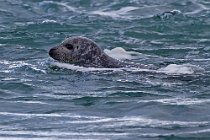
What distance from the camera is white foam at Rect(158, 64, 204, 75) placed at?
12.5 m

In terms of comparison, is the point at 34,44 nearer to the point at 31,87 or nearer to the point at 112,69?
the point at 112,69

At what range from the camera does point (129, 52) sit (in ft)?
50.0

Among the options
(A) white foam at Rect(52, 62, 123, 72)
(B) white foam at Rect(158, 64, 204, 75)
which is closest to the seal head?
(A) white foam at Rect(52, 62, 123, 72)

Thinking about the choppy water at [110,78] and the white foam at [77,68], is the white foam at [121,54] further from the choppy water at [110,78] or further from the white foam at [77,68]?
the white foam at [77,68]

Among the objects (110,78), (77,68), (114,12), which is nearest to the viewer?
(110,78)

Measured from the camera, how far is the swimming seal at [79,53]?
1343 centimetres

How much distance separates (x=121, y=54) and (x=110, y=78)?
2.96 meters

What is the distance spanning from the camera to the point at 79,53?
13.6m

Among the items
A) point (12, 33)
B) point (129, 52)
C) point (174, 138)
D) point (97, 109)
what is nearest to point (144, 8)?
point (12, 33)

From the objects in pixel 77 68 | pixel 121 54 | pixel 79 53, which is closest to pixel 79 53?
pixel 79 53

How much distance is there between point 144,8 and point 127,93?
38.6 ft

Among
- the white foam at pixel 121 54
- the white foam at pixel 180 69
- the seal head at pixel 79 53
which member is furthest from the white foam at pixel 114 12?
the white foam at pixel 180 69

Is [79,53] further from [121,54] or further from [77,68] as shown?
[121,54]

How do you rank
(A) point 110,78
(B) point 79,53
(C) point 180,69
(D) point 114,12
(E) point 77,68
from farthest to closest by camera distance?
(D) point 114,12
(B) point 79,53
(E) point 77,68
(C) point 180,69
(A) point 110,78
